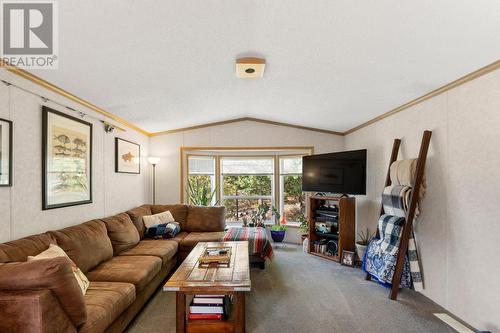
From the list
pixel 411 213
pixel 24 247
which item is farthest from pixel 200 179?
pixel 411 213

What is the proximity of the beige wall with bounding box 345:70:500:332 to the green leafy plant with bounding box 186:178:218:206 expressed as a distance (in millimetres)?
3566

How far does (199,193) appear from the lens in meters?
5.40

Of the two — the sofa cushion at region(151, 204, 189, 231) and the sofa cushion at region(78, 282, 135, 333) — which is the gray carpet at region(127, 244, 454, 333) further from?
the sofa cushion at region(151, 204, 189, 231)

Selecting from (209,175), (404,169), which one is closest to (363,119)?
(404,169)

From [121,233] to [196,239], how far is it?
1.03 metres

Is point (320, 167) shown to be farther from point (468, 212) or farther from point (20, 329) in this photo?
point (20, 329)

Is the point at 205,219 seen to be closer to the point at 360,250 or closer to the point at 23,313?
the point at 360,250

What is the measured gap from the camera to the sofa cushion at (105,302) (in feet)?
5.92

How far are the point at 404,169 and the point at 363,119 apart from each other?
144 cm

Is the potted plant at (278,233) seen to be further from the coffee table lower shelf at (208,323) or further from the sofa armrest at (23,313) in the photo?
the sofa armrest at (23,313)

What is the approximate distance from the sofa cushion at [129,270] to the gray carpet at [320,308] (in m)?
0.36

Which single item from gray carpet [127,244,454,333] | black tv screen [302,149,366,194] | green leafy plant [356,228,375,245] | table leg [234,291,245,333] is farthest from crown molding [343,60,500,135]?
table leg [234,291,245,333]

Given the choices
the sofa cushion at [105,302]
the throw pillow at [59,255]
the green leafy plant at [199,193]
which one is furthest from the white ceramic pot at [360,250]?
the throw pillow at [59,255]

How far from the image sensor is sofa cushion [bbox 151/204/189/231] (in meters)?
4.62
